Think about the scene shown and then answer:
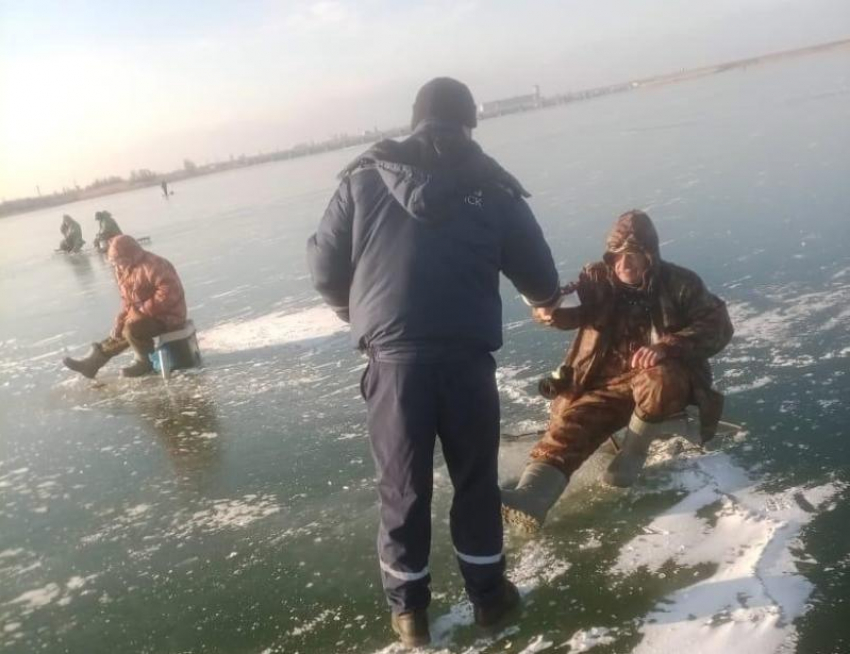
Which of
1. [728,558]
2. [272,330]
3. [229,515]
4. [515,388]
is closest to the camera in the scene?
[728,558]

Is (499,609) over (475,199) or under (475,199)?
under

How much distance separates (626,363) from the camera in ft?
12.3

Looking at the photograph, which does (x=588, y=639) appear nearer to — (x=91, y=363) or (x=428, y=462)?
(x=428, y=462)

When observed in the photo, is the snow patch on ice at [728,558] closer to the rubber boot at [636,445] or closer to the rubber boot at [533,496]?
the rubber boot at [636,445]

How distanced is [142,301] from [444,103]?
186 inches

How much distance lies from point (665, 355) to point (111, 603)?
8.62 feet

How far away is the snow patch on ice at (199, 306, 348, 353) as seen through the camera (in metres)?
7.15

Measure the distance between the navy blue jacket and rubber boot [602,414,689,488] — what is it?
1110 mm

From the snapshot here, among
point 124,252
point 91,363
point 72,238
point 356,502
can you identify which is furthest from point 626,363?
point 72,238

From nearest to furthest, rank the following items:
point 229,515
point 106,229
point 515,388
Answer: point 229,515, point 515,388, point 106,229

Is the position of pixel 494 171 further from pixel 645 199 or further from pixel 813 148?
pixel 813 148

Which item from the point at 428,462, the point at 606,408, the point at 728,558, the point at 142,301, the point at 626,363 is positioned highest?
the point at 142,301

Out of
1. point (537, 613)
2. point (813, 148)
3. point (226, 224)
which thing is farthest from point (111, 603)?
point (226, 224)

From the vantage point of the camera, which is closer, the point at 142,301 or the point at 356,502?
the point at 356,502
